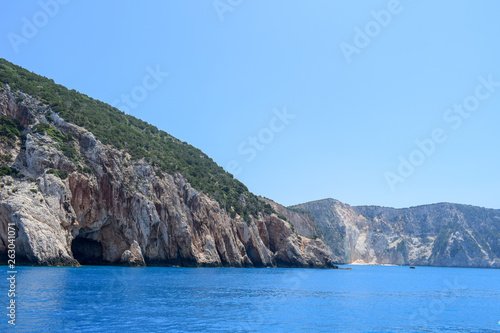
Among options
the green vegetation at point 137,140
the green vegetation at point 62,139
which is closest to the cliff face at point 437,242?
the green vegetation at point 137,140

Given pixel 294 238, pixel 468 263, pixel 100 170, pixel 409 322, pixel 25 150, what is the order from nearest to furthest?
pixel 409 322
pixel 25 150
pixel 100 170
pixel 294 238
pixel 468 263

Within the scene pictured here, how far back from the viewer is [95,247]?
6125 cm

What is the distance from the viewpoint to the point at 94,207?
56656 mm

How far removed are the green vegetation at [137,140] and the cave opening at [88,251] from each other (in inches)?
526

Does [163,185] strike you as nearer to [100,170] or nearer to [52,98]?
[100,170]

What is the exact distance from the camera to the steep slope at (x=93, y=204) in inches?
1854

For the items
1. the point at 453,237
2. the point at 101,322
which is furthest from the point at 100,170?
the point at 453,237

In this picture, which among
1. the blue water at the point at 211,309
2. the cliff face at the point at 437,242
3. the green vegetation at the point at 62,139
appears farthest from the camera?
the cliff face at the point at 437,242

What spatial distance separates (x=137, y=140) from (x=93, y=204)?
22.4 m

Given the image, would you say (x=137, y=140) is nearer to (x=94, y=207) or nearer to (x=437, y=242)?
(x=94, y=207)

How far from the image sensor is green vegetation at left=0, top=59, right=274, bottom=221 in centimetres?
6306

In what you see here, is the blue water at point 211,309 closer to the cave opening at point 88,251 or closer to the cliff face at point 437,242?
the cave opening at point 88,251

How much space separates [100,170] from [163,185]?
11.6m

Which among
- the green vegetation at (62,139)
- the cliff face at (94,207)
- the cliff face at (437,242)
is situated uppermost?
the green vegetation at (62,139)
